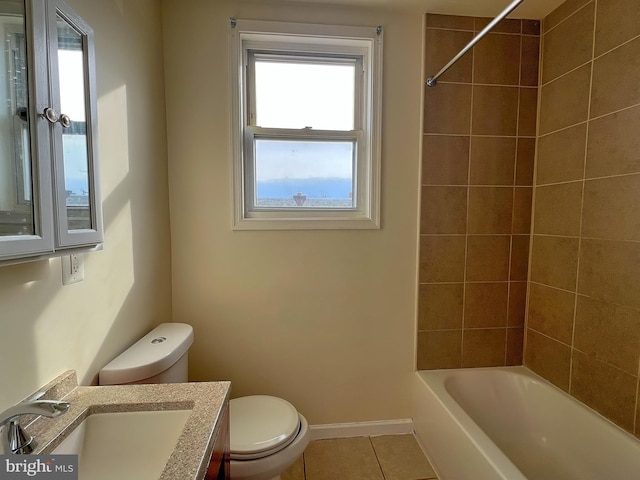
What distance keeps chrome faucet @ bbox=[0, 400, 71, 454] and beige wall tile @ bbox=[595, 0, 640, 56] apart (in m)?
2.29

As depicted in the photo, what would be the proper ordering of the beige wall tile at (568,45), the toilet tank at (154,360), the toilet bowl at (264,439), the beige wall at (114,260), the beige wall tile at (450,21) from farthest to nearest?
the beige wall tile at (450,21)
the beige wall tile at (568,45)
the toilet bowl at (264,439)
the toilet tank at (154,360)
the beige wall at (114,260)

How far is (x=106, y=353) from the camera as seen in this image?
108 cm

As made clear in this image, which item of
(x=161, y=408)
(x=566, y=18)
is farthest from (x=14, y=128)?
(x=566, y=18)

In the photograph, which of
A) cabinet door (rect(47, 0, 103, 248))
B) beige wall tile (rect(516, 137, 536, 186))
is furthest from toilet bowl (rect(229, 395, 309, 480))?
beige wall tile (rect(516, 137, 536, 186))

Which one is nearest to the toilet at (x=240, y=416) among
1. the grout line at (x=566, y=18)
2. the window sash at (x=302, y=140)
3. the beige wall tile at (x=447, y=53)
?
the window sash at (x=302, y=140)

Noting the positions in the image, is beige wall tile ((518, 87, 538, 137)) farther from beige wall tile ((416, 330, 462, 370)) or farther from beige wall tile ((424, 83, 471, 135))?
beige wall tile ((416, 330, 462, 370))

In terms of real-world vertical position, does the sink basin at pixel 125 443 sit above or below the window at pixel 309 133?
below

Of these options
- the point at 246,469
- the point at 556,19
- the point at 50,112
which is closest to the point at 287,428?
the point at 246,469

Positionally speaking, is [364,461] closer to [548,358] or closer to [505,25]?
[548,358]

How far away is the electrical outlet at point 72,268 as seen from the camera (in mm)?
872

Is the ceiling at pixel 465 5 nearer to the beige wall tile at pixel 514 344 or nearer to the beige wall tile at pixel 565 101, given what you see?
the beige wall tile at pixel 565 101

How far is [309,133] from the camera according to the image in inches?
68.1

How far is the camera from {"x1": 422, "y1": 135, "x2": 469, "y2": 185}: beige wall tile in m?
1.69

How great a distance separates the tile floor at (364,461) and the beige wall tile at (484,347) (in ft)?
1.92
